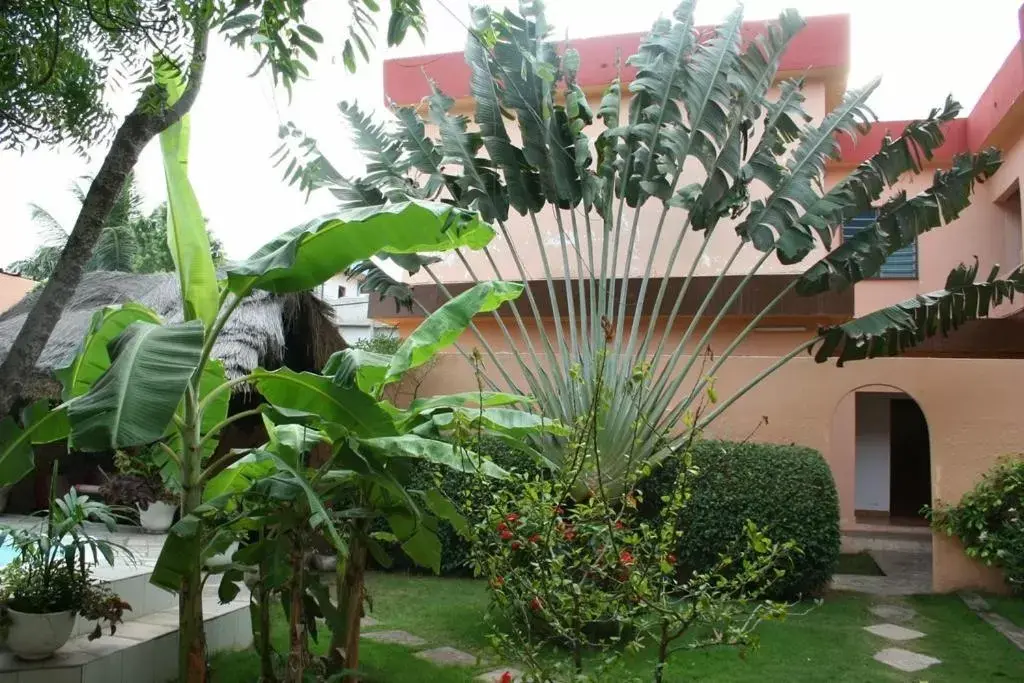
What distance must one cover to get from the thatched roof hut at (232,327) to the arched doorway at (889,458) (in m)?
8.35

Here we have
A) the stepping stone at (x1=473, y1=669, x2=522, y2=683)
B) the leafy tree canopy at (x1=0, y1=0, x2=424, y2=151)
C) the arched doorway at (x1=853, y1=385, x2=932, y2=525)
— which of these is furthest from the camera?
the arched doorway at (x1=853, y1=385, x2=932, y2=525)

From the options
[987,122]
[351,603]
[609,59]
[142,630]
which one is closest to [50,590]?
[142,630]

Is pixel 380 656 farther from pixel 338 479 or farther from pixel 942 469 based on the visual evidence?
pixel 942 469

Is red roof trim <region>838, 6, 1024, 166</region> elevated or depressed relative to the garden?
elevated

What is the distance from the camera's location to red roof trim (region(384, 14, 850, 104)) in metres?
9.80

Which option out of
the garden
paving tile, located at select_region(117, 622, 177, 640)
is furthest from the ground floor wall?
paving tile, located at select_region(117, 622, 177, 640)

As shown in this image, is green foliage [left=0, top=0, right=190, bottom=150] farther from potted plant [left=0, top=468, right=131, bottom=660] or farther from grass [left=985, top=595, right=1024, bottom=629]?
grass [left=985, top=595, right=1024, bottom=629]

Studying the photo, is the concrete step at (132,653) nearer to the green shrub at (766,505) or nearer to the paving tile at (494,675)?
the paving tile at (494,675)

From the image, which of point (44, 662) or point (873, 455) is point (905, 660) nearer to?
point (44, 662)

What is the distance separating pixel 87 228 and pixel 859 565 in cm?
869

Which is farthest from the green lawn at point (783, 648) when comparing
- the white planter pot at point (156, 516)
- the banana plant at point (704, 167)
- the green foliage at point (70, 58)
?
the green foliage at point (70, 58)

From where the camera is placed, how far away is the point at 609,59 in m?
10.7

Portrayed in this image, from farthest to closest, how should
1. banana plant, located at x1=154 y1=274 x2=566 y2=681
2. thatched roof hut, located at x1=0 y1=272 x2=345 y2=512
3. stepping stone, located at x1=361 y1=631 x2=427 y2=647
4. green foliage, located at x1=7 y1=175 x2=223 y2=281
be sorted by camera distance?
green foliage, located at x1=7 y1=175 x2=223 y2=281 → thatched roof hut, located at x1=0 y1=272 x2=345 y2=512 → stepping stone, located at x1=361 y1=631 x2=427 y2=647 → banana plant, located at x1=154 y1=274 x2=566 y2=681

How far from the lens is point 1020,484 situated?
718 centimetres
